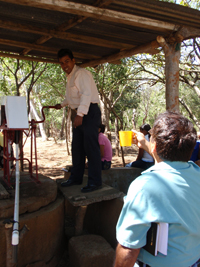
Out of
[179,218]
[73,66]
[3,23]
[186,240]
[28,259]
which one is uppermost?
[3,23]

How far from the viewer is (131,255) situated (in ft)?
3.77

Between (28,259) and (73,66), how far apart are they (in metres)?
2.19

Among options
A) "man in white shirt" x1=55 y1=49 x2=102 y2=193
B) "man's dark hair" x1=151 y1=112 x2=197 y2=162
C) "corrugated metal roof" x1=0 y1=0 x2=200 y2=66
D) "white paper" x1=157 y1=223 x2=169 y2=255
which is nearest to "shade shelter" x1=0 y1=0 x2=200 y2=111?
"corrugated metal roof" x1=0 y1=0 x2=200 y2=66

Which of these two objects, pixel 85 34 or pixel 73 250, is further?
pixel 85 34

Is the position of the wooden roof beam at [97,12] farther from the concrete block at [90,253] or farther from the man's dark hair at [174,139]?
the concrete block at [90,253]

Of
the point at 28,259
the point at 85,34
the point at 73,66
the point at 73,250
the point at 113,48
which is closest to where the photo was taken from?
the point at 28,259

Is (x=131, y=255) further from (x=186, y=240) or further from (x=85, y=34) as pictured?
(x=85, y=34)

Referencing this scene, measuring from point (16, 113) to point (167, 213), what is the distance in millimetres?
1817

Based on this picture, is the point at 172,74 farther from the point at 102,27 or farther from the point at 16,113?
the point at 16,113

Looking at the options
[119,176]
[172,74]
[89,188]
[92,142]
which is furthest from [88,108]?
[119,176]

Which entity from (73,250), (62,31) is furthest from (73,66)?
(73,250)

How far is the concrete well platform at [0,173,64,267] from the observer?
7.78 feet

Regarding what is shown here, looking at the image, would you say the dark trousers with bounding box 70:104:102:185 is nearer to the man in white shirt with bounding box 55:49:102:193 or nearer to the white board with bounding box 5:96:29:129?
the man in white shirt with bounding box 55:49:102:193

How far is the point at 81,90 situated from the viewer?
2.90 m
